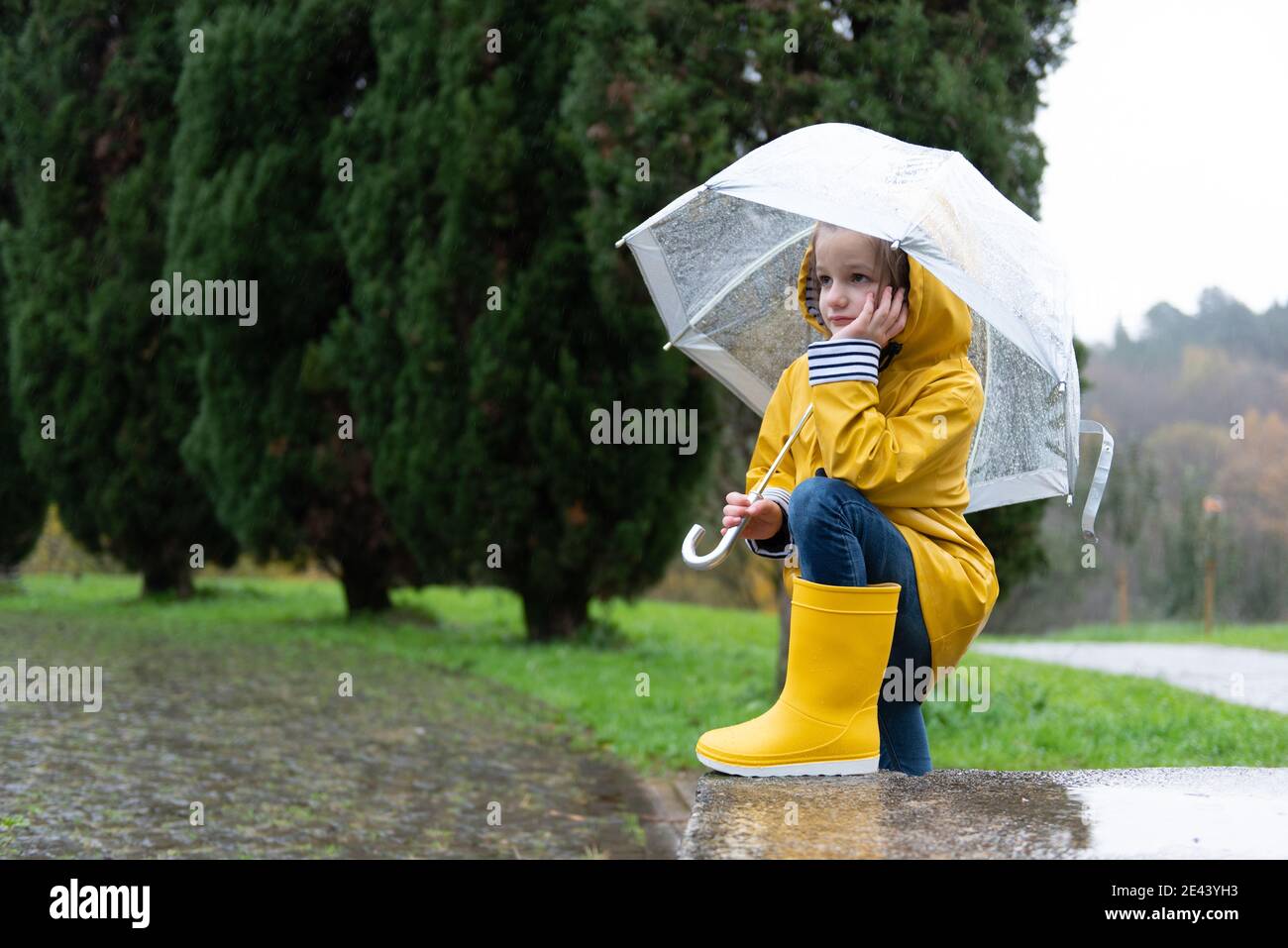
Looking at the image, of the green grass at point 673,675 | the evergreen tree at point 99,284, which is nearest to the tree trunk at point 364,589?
the green grass at point 673,675

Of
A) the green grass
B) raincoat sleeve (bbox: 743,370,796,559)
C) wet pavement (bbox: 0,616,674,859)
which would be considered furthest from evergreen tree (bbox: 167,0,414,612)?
raincoat sleeve (bbox: 743,370,796,559)

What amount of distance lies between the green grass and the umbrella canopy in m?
2.72

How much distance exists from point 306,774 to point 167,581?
11.1 meters

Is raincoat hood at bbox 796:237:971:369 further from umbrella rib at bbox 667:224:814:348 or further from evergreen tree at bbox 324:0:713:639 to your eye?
evergreen tree at bbox 324:0:713:639

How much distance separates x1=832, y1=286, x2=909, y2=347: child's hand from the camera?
277 centimetres

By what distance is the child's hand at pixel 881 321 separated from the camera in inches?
109

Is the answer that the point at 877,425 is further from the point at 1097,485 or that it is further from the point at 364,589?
the point at 364,589

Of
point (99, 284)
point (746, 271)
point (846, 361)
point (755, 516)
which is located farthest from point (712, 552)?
point (99, 284)

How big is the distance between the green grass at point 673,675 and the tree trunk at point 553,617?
205 millimetres

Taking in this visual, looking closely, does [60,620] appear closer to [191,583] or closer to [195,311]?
[191,583]

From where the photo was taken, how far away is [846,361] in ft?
8.91

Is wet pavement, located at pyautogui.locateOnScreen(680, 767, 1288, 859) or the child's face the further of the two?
the child's face
